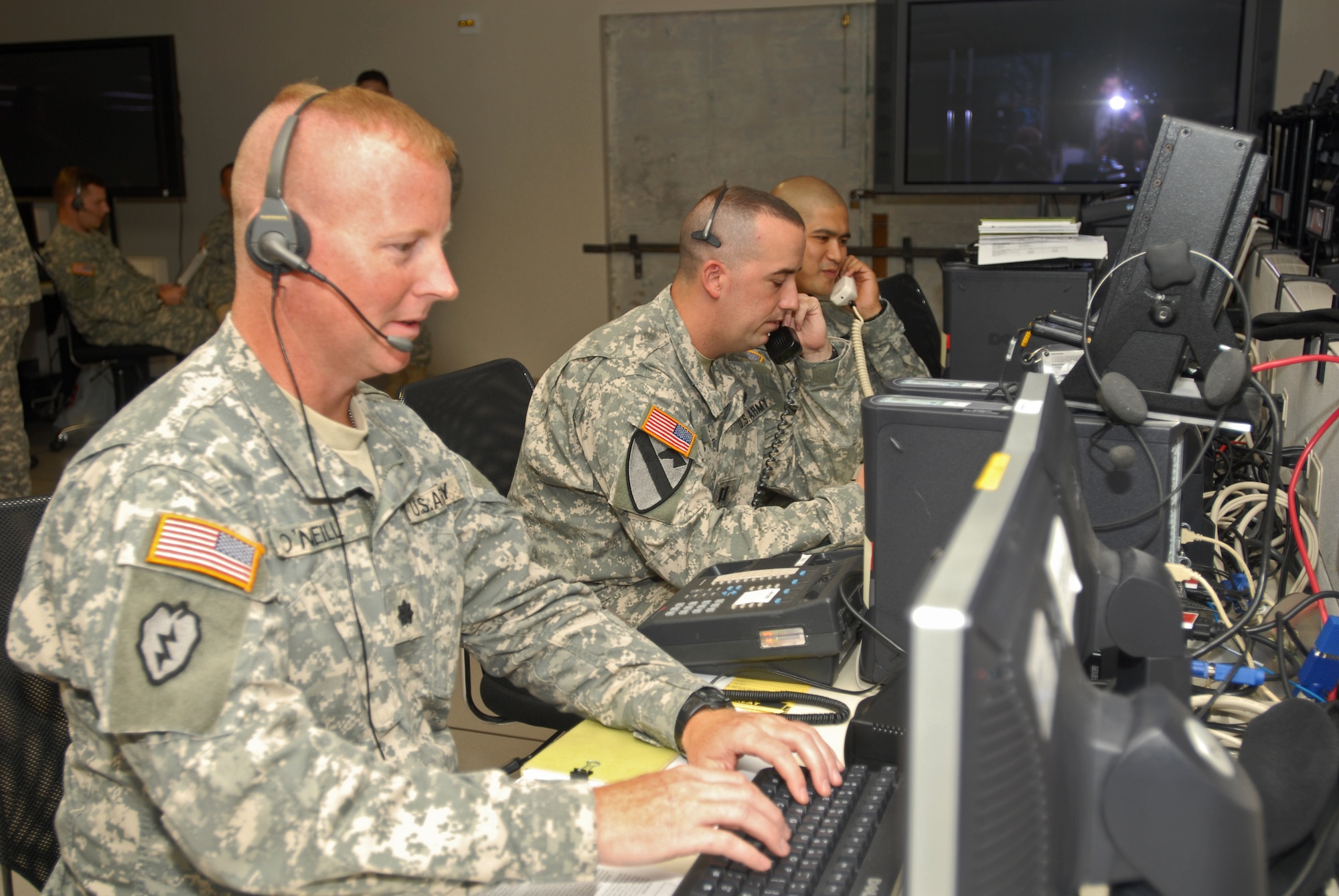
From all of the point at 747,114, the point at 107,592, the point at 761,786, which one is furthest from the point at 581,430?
the point at 747,114

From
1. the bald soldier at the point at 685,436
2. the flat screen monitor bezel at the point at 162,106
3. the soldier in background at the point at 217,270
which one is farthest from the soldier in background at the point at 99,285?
the bald soldier at the point at 685,436

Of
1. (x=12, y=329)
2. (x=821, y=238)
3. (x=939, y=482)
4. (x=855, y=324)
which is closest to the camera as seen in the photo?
(x=939, y=482)

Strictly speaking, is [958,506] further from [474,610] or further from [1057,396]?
[474,610]

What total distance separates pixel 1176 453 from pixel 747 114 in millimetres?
4516

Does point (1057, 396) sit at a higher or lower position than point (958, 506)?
higher

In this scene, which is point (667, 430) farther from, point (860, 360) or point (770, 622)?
point (860, 360)

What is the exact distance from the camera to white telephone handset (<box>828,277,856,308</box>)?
2.85m

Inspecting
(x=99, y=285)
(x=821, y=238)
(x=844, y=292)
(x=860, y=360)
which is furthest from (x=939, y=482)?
(x=99, y=285)

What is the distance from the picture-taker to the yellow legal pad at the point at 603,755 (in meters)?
1.08

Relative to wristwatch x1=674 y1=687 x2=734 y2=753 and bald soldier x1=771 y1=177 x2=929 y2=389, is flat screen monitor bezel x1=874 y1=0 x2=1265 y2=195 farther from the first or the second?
wristwatch x1=674 y1=687 x2=734 y2=753

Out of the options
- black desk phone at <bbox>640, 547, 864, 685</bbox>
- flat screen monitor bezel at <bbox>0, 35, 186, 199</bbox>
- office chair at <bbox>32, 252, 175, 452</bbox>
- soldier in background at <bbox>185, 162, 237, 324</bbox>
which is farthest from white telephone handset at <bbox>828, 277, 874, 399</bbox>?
flat screen monitor bezel at <bbox>0, 35, 186, 199</bbox>

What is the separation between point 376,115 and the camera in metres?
0.96

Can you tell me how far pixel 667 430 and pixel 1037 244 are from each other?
1.31 metres

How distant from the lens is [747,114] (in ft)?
17.8
